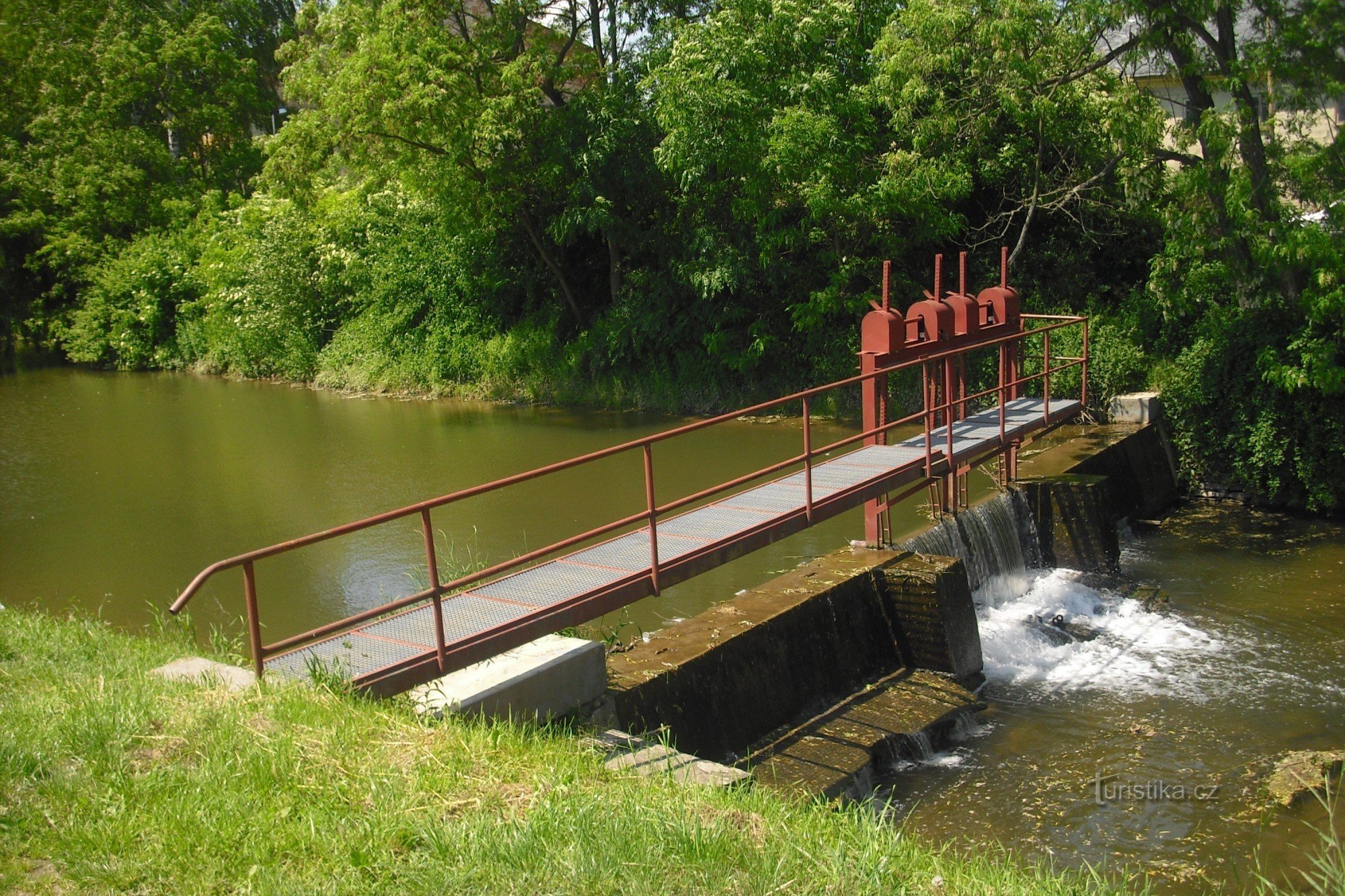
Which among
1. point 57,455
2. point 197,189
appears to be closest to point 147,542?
point 57,455

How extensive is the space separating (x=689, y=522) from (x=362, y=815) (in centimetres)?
476

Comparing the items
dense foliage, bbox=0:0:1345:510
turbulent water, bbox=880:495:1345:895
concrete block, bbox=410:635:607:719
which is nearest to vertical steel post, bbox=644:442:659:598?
concrete block, bbox=410:635:607:719

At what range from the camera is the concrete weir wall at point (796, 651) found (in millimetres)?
7844

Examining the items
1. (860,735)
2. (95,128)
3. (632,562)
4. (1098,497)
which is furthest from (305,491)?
(95,128)

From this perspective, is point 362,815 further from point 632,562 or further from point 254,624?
point 632,562

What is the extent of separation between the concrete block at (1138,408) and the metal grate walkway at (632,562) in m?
4.68

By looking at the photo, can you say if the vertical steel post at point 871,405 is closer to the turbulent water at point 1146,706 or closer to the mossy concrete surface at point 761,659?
the mossy concrete surface at point 761,659

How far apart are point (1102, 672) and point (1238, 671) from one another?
1.09 metres

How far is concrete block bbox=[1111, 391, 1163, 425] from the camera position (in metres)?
15.6

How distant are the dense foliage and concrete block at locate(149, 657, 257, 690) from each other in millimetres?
12274

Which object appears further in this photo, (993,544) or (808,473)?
(993,544)

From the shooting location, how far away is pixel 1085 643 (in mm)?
10641

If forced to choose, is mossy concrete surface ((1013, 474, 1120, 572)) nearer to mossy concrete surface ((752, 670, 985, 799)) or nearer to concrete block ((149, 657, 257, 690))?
mossy concrete surface ((752, 670, 985, 799))

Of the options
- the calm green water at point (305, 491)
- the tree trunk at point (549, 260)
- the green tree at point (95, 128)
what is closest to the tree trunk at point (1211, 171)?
the calm green water at point (305, 491)
